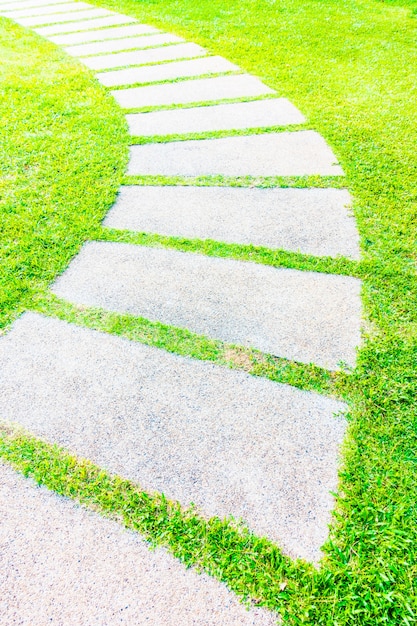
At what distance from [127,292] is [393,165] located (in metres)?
2.28

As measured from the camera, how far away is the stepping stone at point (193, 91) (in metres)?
4.71

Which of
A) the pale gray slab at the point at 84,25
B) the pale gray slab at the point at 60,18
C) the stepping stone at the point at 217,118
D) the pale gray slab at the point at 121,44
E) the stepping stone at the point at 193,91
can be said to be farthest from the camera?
the pale gray slab at the point at 60,18

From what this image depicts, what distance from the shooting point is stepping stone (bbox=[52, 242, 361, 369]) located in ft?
7.60

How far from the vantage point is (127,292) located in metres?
2.62

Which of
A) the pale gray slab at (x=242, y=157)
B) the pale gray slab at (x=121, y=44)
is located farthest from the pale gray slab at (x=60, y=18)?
the pale gray slab at (x=242, y=157)

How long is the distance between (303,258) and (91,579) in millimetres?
1971

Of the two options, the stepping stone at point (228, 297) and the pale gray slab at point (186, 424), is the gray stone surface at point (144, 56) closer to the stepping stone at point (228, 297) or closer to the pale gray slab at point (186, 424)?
the stepping stone at point (228, 297)

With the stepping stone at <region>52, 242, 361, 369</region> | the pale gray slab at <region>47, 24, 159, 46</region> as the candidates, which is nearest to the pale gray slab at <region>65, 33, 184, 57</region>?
the pale gray slab at <region>47, 24, 159, 46</region>

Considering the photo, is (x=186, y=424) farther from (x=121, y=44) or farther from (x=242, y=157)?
(x=121, y=44)

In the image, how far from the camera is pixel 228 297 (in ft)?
8.41

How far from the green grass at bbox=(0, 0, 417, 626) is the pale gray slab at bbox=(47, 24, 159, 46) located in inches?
12.3

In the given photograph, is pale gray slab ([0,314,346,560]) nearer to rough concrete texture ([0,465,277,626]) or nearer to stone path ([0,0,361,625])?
stone path ([0,0,361,625])

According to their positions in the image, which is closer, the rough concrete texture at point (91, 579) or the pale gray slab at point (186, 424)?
the rough concrete texture at point (91, 579)

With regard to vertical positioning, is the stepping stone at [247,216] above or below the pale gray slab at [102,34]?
below
